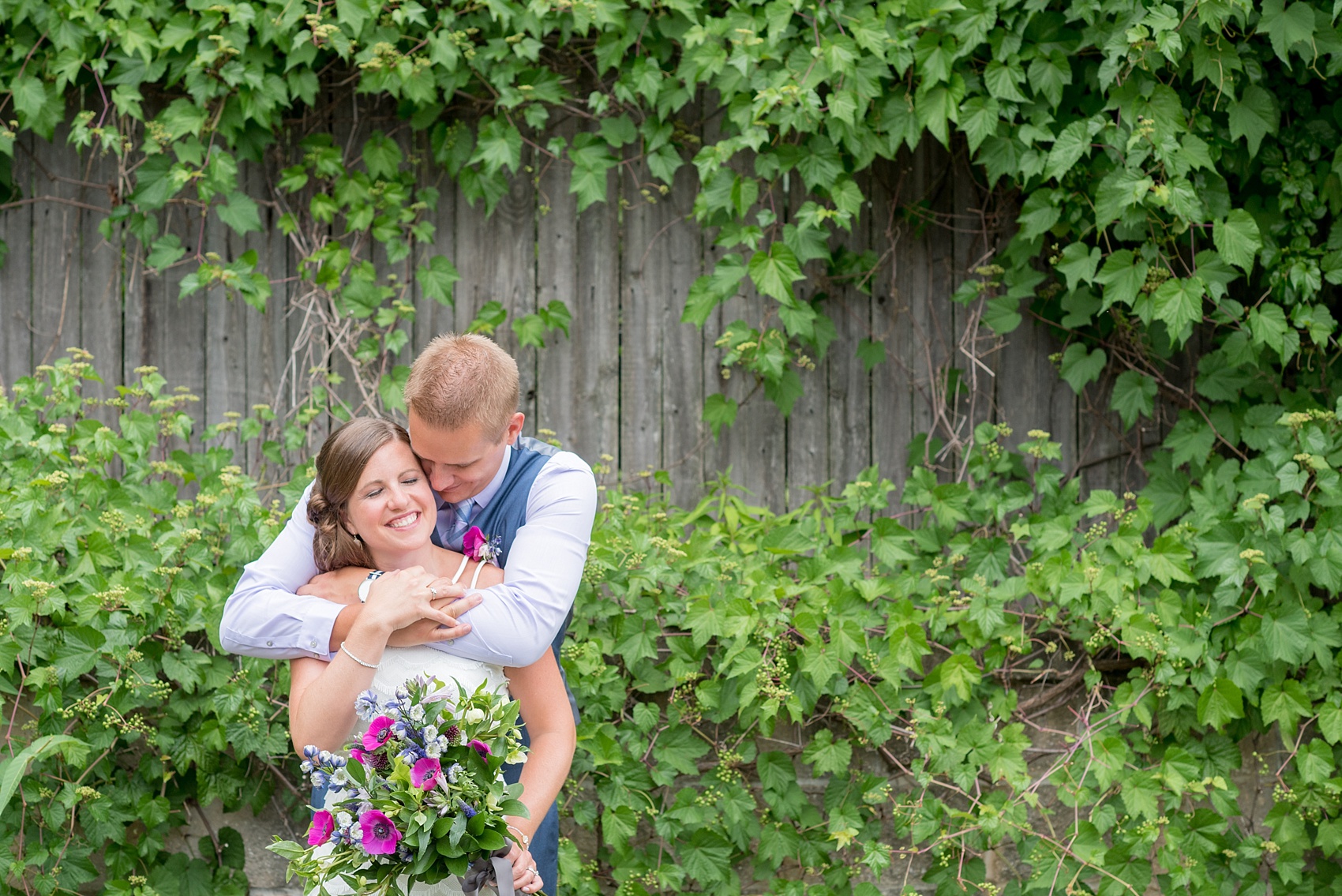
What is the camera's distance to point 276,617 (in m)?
1.95

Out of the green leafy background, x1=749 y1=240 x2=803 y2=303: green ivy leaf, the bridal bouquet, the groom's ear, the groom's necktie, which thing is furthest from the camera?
x1=749 y1=240 x2=803 y2=303: green ivy leaf

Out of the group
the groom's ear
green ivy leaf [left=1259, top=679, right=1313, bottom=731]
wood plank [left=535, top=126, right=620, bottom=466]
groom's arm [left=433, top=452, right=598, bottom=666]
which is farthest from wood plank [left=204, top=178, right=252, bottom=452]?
green ivy leaf [left=1259, top=679, right=1313, bottom=731]

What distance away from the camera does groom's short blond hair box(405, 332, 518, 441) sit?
1942 mm

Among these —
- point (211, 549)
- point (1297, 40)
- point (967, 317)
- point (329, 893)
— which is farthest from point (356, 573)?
point (1297, 40)

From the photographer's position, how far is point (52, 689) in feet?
8.79

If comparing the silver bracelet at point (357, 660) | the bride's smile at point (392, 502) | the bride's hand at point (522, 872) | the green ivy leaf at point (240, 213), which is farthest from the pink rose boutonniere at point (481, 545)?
the green ivy leaf at point (240, 213)

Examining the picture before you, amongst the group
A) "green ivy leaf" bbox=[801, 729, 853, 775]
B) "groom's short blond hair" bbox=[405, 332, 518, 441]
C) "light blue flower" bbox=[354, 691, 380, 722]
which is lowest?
"green ivy leaf" bbox=[801, 729, 853, 775]

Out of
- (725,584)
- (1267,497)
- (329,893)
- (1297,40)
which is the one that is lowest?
(329,893)

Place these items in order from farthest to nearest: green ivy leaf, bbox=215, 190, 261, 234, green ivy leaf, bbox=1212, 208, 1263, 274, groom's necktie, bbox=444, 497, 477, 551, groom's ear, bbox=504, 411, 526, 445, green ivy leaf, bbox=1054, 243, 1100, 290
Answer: green ivy leaf, bbox=215, 190, 261, 234, green ivy leaf, bbox=1054, 243, 1100, 290, green ivy leaf, bbox=1212, 208, 1263, 274, groom's necktie, bbox=444, 497, 477, 551, groom's ear, bbox=504, 411, 526, 445

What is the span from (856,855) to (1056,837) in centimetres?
56

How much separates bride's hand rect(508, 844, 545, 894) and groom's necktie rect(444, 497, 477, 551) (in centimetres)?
59

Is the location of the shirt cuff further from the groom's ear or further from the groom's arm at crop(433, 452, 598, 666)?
the groom's ear

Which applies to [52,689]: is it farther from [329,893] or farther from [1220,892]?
[1220,892]

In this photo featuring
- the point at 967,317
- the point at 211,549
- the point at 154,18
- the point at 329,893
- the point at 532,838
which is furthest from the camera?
the point at 967,317
